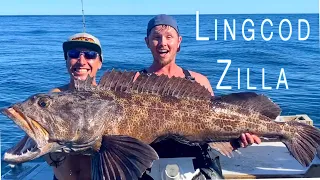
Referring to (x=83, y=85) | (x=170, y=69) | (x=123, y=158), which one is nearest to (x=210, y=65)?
(x=170, y=69)

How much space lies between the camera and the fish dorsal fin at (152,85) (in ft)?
11.7

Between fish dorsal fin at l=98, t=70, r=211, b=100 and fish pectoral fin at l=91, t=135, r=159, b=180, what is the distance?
0.46 metres

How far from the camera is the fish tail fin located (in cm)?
379

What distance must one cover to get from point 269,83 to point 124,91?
1592 centimetres

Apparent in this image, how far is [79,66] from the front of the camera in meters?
4.04

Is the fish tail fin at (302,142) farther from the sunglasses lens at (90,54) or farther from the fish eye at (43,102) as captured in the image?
the fish eye at (43,102)

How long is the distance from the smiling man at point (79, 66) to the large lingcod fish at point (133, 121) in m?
0.54

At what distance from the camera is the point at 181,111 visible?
357cm

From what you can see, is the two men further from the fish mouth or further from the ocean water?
the ocean water

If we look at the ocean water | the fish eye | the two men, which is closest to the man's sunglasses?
the two men

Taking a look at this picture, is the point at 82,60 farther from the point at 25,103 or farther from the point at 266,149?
the point at 266,149

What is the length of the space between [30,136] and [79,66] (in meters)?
1.06

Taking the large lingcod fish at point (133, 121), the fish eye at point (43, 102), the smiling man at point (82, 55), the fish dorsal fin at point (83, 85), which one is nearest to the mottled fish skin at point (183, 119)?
the large lingcod fish at point (133, 121)

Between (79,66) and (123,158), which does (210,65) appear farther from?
(123,158)
